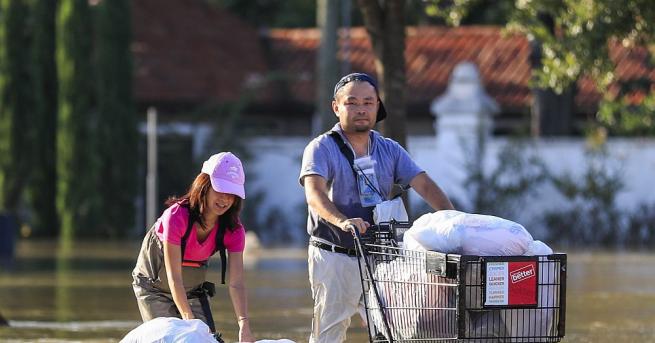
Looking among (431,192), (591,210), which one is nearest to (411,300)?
(431,192)

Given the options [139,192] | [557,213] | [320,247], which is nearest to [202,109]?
[139,192]

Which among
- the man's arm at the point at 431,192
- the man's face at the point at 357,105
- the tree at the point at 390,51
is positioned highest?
the tree at the point at 390,51

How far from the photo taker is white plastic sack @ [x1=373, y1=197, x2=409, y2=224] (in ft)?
28.4

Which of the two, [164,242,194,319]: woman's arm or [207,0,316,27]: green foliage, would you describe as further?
[207,0,316,27]: green foliage

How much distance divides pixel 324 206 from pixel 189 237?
0.71 metres

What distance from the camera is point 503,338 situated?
7.62 metres

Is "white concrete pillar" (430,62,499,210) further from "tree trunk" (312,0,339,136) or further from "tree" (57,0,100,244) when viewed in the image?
"tree" (57,0,100,244)

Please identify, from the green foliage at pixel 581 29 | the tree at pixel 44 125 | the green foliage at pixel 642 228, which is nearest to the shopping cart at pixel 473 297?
the green foliage at pixel 581 29

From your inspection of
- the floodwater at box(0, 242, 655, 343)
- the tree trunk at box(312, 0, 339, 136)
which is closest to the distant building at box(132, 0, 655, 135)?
the tree trunk at box(312, 0, 339, 136)

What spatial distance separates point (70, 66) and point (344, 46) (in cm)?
619

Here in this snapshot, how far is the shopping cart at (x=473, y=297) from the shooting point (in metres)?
7.57

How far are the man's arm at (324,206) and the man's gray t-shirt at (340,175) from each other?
4 centimetres

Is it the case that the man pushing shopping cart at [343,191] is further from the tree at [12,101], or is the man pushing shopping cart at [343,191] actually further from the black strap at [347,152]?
the tree at [12,101]

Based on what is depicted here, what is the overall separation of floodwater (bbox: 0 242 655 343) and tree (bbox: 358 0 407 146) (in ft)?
7.04
